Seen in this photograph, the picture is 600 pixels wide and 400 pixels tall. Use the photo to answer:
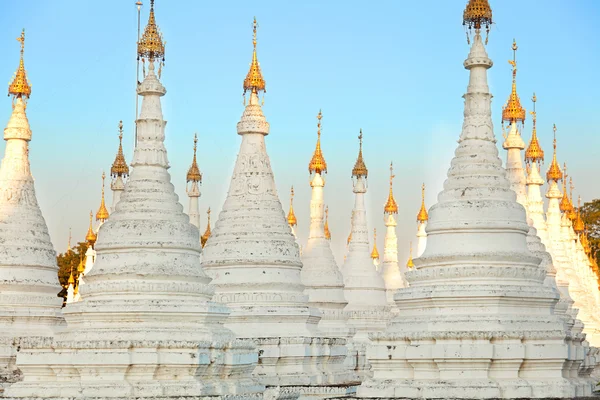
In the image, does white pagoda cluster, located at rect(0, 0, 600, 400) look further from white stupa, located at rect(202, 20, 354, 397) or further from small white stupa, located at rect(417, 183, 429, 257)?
small white stupa, located at rect(417, 183, 429, 257)

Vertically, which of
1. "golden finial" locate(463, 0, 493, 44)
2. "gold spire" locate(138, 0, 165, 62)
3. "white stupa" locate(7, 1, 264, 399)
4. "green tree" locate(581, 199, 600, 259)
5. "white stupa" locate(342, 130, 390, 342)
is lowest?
"white stupa" locate(7, 1, 264, 399)

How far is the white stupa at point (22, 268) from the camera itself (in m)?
39.6

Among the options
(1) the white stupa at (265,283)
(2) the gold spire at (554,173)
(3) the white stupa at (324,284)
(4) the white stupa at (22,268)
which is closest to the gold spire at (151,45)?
(1) the white stupa at (265,283)

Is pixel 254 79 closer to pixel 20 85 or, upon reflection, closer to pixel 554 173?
pixel 20 85

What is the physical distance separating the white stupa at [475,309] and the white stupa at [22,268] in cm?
1211

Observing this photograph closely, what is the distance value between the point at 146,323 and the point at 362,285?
2192 centimetres

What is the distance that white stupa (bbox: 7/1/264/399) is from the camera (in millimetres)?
29188

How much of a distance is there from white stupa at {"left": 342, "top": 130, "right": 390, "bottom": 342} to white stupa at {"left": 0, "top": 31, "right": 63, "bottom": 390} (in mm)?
12652

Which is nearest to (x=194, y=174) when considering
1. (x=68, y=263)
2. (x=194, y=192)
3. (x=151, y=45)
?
(x=194, y=192)

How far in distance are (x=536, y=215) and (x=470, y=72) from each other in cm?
1331

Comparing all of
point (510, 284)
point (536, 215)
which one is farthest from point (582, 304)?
point (510, 284)

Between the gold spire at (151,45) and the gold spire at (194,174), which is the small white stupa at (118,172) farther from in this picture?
the gold spire at (151,45)

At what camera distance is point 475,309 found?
31.1 meters

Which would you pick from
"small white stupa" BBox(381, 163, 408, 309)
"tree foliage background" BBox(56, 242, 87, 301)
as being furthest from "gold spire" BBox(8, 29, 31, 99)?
"tree foliage background" BBox(56, 242, 87, 301)
